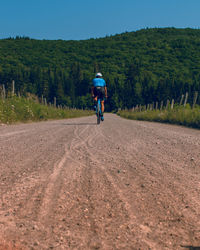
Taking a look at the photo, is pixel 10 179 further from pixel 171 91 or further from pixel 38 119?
pixel 171 91

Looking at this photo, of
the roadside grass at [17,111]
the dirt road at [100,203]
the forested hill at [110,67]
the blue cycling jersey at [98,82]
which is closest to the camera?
the dirt road at [100,203]

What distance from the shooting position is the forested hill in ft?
283

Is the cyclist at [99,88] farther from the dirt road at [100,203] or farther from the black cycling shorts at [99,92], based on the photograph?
the dirt road at [100,203]

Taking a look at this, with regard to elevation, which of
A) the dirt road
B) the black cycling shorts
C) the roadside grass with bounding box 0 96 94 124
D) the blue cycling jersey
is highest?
the blue cycling jersey

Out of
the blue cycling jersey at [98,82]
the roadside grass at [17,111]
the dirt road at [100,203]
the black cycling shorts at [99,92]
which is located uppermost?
the blue cycling jersey at [98,82]

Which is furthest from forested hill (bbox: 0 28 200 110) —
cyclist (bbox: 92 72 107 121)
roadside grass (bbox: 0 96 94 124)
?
cyclist (bbox: 92 72 107 121)

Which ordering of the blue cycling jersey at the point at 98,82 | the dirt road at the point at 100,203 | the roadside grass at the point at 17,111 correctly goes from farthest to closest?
the blue cycling jersey at the point at 98,82, the roadside grass at the point at 17,111, the dirt road at the point at 100,203

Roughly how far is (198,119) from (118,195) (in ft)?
29.7

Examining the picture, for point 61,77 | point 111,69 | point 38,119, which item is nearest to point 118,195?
point 38,119

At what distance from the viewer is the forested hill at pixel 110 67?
8612 centimetres

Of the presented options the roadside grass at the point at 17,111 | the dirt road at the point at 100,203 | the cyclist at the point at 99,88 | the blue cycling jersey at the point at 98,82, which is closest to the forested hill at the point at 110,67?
the roadside grass at the point at 17,111

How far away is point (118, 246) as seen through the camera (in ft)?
3.76

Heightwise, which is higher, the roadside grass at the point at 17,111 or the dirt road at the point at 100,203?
the dirt road at the point at 100,203

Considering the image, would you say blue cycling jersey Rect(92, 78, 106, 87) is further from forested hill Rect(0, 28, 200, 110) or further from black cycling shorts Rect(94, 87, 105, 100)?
forested hill Rect(0, 28, 200, 110)
